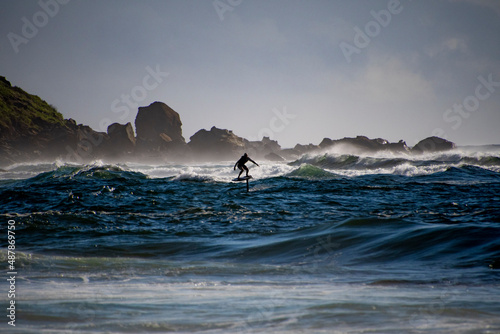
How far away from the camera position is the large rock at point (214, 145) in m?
126

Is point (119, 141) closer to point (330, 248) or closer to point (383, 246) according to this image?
point (330, 248)

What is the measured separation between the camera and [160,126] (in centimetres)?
13550

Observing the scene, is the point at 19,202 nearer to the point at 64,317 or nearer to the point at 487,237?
the point at 64,317

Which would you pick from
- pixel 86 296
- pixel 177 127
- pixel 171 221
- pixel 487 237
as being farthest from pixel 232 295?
pixel 177 127

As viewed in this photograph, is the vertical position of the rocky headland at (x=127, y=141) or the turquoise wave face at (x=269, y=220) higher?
the rocky headland at (x=127, y=141)

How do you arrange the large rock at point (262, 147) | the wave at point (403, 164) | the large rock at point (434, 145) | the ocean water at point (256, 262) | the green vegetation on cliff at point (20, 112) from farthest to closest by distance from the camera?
the large rock at point (262, 147)
the green vegetation on cliff at point (20, 112)
the large rock at point (434, 145)
the wave at point (403, 164)
the ocean water at point (256, 262)

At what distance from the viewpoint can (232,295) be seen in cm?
466

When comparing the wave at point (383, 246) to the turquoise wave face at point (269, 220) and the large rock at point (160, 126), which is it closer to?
the turquoise wave face at point (269, 220)

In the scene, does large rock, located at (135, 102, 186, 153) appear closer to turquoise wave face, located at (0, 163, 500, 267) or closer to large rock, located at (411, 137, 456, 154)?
large rock, located at (411, 137, 456, 154)

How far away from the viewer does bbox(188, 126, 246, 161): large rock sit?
126000 mm

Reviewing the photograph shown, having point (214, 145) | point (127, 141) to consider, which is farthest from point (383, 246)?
point (214, 145)

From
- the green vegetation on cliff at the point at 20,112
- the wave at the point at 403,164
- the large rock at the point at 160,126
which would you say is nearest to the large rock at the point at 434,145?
the wave at the point at 403,164

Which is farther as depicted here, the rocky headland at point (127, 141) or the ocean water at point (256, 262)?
the rocky headland at point (127, 141)

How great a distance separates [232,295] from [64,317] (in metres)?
1.95
